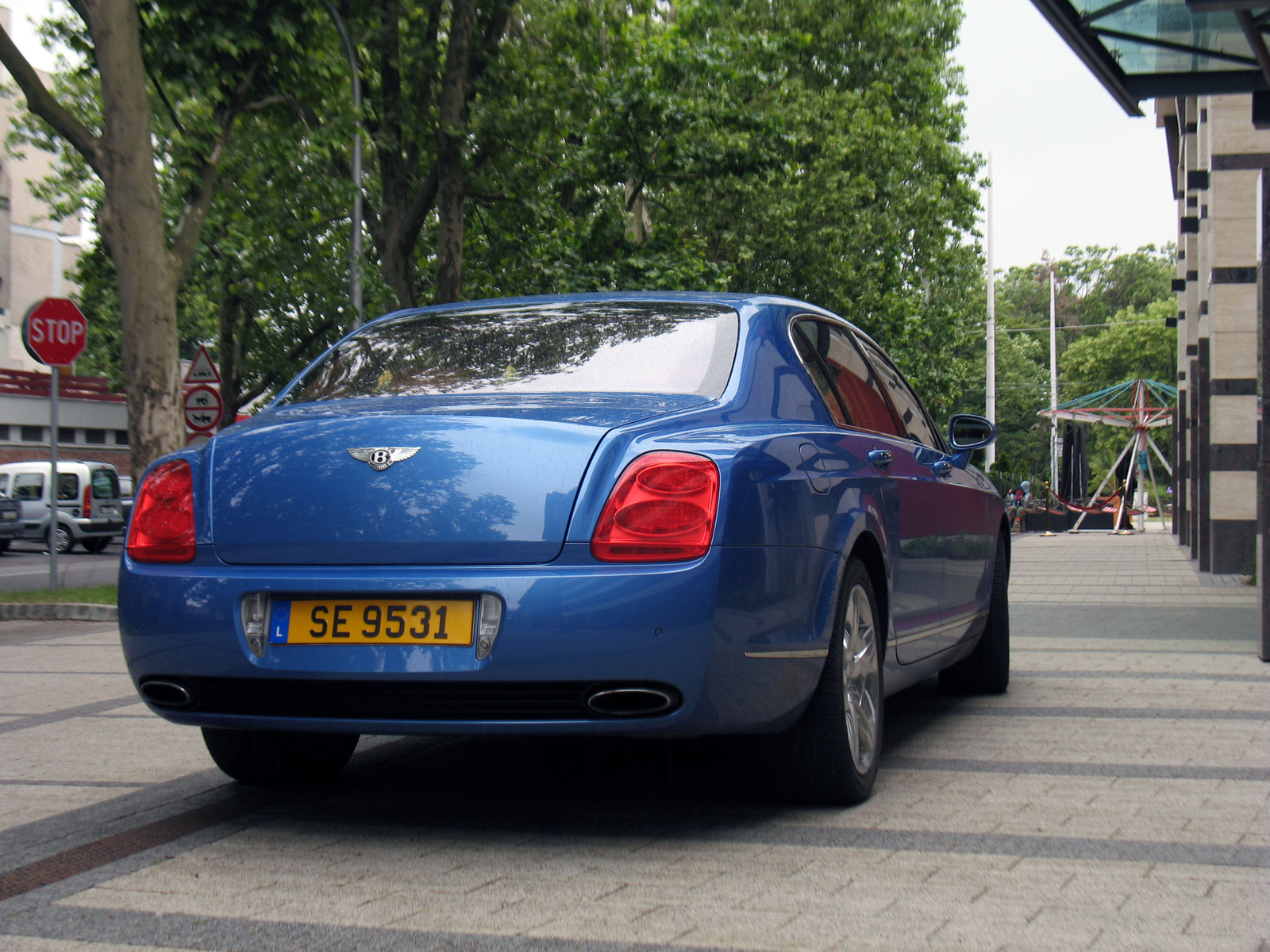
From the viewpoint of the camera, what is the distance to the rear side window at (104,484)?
2916 centimetres

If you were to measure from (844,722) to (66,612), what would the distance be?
1000cm

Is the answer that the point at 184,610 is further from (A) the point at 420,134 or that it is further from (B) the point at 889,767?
(A) the point at 420,134

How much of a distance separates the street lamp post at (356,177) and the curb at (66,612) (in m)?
5.93

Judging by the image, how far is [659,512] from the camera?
3723 mm

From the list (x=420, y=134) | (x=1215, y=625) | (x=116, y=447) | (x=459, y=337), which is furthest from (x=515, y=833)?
(x=116, y=447)

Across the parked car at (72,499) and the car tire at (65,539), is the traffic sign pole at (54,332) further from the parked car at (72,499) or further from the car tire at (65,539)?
the car tire at (65,539)

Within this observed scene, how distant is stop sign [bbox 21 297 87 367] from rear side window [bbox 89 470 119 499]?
1581 cm

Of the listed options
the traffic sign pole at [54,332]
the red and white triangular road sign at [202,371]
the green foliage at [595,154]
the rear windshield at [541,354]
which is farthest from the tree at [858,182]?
the rear windshield at [541,354]

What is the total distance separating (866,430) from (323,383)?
5.93 ft

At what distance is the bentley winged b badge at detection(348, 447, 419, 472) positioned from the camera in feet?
12.7

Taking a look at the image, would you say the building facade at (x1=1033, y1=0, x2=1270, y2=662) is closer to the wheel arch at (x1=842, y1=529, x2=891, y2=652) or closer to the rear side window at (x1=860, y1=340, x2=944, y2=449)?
the rear side window at (x1=860, y1=340, x2=944, y2=449)

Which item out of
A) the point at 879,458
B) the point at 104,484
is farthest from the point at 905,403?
the point at 104,484

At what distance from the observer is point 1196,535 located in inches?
815

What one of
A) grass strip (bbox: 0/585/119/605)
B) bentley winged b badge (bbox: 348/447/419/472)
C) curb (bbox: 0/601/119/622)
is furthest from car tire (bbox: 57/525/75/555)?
bentley winged b badge (bbox: 348/447/419/472)
